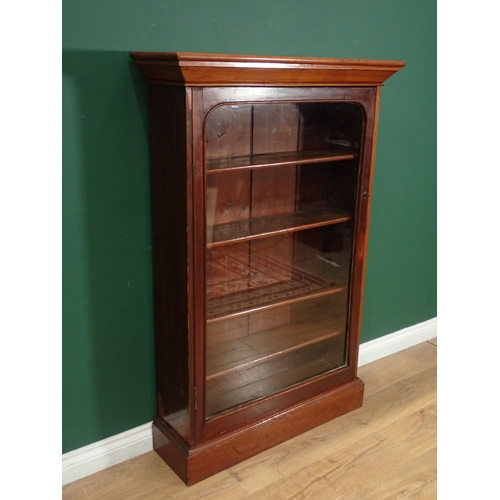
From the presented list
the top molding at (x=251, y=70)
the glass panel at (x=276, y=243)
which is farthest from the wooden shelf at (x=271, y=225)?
the top molding at (x=251, y=70)

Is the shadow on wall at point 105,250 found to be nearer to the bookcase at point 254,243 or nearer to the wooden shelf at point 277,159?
the bookcase at point 254,243

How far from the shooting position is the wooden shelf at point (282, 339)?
62.4 inches

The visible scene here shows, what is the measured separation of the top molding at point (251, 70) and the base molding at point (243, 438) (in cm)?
89

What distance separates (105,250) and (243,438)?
0.61 meters

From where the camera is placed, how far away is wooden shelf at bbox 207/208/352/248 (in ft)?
4.82

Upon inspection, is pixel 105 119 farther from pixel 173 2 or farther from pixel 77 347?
pixel 77 347

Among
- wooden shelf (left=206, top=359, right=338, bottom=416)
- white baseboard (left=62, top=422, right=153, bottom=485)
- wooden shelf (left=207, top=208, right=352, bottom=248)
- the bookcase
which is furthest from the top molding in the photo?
white baseboard (left=62, top=422, right=153, bottom=485)

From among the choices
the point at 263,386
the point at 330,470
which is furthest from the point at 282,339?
the point at 330,470

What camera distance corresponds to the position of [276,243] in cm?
164

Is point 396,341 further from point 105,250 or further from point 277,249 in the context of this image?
point 105,250

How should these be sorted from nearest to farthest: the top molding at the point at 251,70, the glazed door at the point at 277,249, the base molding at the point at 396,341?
the top molding at the point at 251,70, the glazed door at the point at 277,249, the base molding at the point at 396,341

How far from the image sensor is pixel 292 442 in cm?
170

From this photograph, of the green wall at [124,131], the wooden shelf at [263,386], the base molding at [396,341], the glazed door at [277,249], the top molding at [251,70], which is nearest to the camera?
the top molding at [251,70]
